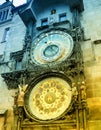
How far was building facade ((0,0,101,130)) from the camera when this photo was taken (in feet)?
23.6

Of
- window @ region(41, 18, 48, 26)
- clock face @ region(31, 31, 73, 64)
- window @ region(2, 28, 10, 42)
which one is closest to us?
clock face @ region(31, 31, 73, 64)

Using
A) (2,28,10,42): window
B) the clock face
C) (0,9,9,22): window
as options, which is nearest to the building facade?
the clock face

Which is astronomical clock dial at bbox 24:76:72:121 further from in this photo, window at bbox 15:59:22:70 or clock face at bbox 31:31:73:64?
window at bbox 15:59:22:70

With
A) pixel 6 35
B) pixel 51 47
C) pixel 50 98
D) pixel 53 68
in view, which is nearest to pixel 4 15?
pixel 6 35

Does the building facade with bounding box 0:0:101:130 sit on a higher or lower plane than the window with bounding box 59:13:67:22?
lower

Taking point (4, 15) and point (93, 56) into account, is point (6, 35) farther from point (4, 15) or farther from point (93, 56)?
point (93, 56)

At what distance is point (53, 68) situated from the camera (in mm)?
8188

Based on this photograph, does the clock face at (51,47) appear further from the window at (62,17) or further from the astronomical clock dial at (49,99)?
the window at (62,17)

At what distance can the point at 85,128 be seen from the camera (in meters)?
6.65

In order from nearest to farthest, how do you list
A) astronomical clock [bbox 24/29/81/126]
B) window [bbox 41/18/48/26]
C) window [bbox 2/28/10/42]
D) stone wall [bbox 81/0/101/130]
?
stone wall [bbox 81/0/101/130]
astronomical clock [bbox 24/29/81/126]
window [bbox 41/18/48/26]
window [bbox 2/28/10/42]

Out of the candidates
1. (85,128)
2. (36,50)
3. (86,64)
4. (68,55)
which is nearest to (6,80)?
(36,50)

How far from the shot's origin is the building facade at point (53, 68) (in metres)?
7.18

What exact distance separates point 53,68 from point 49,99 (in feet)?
3.79

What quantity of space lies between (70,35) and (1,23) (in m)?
5.26
